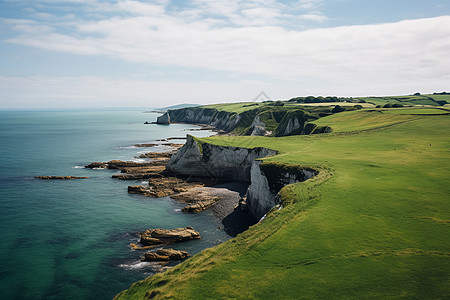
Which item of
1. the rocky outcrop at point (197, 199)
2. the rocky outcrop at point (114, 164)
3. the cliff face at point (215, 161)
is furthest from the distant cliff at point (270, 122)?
the rocky outcrop at point (114, 164)

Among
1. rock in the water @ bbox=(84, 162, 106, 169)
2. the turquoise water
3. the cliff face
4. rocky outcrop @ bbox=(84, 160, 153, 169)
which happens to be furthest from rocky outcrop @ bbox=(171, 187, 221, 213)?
rock in the water @ bbox=(84, 162, 106, 169)

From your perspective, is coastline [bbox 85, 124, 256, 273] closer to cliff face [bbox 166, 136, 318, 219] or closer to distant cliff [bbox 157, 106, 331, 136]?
cliff face [bbox 166, 136, 318, 219]

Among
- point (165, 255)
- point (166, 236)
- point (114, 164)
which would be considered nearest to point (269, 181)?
point (166, 236)

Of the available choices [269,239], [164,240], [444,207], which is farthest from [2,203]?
[444,207]

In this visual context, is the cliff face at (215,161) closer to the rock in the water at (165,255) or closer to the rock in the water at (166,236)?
the rock in the water at (166,236)

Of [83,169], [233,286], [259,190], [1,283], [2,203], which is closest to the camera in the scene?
[233,286]

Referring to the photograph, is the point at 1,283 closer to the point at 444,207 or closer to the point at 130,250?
the point at 130,250
